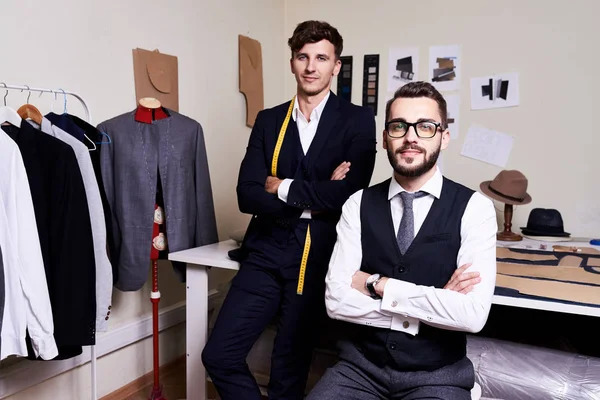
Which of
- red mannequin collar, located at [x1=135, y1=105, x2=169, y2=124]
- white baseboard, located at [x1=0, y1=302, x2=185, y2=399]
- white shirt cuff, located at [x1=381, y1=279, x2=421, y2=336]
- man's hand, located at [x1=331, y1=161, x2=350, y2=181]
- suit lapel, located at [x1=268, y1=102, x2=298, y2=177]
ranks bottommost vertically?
white baseboard, located at [x1=0, y1=302, x2=185, y2=399]

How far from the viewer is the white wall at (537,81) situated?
3.10 m

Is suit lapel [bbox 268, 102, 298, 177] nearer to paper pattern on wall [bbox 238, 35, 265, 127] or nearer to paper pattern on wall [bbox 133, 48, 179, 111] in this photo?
paper pattern on wall [bbox 133, 48, 179, 111]

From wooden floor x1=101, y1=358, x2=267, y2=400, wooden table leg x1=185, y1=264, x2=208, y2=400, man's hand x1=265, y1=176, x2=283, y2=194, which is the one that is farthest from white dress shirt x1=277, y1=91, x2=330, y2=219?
wooden floor x1=101, y1=358, x2=267, y2=400

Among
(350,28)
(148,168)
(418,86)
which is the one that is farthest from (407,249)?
(350,28)

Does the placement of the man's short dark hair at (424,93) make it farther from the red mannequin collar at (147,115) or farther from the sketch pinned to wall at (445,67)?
the sketch pinned to wall at (445,67)

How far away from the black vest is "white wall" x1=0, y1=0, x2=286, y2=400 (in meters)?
1.47

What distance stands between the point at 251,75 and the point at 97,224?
180cm

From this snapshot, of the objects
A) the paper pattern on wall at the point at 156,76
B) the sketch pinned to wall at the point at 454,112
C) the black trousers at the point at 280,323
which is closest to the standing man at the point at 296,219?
the black trousers at the point at 280,323

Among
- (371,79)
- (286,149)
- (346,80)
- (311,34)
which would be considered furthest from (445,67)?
(286,149)

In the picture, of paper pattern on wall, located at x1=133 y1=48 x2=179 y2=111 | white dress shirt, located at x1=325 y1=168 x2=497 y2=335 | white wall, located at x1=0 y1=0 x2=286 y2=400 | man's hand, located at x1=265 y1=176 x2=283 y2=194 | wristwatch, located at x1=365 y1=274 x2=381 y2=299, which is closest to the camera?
white dress shirt, located at x1=325 y1=168 x2=497 y2=335

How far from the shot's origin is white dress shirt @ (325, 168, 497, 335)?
1.40 meters

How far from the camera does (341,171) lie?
188cm

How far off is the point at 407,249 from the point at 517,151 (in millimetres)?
2078

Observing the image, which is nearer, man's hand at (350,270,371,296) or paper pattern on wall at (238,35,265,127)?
man's hand at (350,270,371,296)
